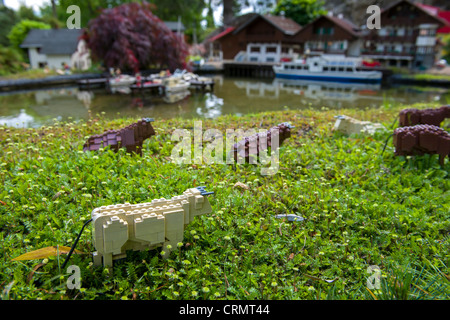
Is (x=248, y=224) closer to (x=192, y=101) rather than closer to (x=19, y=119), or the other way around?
(x=19, y=119)

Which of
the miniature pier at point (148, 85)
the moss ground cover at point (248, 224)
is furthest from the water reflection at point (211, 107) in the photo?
the moss ground cover at point (248, 224)

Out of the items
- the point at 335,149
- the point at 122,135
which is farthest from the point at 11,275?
the point at 335,149

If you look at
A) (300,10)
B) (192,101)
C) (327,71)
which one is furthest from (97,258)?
(300,10)

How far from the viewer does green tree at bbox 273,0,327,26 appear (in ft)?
120

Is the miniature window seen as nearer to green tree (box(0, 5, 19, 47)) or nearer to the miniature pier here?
the miniature pier

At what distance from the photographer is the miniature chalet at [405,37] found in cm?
2723

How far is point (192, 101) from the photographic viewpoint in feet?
53.9

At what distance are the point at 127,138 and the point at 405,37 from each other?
100ft

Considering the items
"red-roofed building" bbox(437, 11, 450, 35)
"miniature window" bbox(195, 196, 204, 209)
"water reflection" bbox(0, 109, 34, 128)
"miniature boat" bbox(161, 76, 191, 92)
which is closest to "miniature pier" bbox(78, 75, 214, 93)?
"miniature boat" bbox(161, 76, 191, 92)

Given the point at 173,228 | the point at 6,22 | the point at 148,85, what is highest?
the point at 6,22

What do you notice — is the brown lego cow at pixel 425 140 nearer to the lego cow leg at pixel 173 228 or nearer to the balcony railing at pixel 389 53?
the lego cow leg at pixel 173 228

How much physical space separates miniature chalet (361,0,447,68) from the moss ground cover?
27034 millimetres
